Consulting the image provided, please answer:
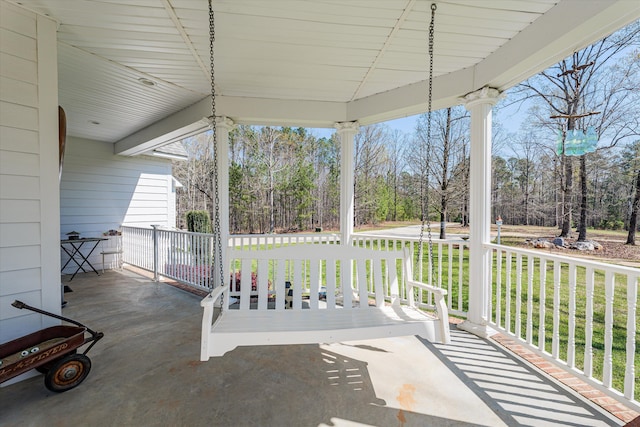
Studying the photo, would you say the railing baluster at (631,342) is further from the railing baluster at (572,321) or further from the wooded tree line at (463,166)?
the wooded tree line at (463,166)

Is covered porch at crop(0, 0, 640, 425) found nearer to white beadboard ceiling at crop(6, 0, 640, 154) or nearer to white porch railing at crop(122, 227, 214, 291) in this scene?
white beadboard ceiling at crop(6, 0, 640, 154)

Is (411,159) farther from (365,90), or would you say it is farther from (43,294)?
(43,294)

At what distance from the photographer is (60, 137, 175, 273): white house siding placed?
6.03 metres

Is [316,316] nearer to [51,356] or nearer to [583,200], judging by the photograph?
[51,356]

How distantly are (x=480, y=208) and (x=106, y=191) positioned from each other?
7.71 metres

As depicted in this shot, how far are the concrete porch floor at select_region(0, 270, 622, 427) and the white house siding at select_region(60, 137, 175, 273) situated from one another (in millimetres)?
4527

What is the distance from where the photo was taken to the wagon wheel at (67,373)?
202cm

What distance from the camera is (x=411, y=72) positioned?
3164 millimetres

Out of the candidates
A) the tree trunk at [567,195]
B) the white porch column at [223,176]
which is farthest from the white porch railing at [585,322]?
the white porch column at [223,176]

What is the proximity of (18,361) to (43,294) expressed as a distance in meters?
0.63

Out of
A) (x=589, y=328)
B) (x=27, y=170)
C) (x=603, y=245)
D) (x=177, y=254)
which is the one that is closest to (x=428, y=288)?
(x=589, y=328)

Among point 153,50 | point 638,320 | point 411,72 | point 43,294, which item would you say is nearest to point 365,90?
point 411,72

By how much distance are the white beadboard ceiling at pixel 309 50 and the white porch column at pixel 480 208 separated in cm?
33

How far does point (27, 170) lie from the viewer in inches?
87.1
